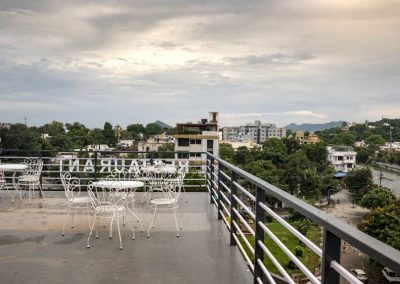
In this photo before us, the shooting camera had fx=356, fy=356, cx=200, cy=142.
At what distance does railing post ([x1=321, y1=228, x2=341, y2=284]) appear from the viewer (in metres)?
1.41

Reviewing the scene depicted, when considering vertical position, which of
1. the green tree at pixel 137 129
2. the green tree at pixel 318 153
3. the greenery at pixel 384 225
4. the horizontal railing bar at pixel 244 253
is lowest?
the greenery at pixel 384 225

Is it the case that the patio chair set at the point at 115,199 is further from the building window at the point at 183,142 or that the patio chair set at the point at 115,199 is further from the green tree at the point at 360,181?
the green tree at the point at 360,181

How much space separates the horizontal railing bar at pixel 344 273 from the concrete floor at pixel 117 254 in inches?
77.4

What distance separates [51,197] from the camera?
7.43 metres

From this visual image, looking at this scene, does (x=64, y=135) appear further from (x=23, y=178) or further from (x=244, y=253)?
(x=244, y=253)

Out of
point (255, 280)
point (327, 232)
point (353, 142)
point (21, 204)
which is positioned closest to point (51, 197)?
point (21, 204)

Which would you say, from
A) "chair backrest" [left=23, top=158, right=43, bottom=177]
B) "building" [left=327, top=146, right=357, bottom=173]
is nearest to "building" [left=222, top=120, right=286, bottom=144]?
"building" [left=327, top=146, right=357, bottom=173]

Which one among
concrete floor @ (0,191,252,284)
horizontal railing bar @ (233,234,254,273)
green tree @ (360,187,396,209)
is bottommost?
green tree @ (360,187,396,209)

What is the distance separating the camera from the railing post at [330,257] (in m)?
1.41

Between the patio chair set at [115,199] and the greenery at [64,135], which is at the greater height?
the greenery at [64,135]

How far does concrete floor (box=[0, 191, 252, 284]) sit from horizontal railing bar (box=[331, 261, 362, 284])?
1.97 metres

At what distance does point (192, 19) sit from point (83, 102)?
11923 mm

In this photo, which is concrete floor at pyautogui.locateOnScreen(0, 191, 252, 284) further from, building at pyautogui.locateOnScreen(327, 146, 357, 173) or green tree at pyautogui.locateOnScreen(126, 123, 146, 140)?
green tree at pyautogui.locateOnScreen(126, 123, 146, 140)

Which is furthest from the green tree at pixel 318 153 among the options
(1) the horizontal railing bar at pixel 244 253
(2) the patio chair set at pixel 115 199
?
(1) the horizontal railing bar at pixel 244 253
